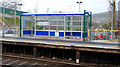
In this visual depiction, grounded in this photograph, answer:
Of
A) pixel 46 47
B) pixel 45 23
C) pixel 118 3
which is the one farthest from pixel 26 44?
pixel 118 3

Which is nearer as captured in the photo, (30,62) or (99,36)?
(30,62)

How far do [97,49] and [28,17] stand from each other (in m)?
8.18

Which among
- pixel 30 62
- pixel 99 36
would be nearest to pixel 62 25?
pixel 99 36

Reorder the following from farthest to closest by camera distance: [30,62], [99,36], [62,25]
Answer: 1. [99,36]
2. [62,25]
3. [30,62]

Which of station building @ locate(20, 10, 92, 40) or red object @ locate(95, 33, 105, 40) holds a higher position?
station building @ locate(20, 10, 92, 40)

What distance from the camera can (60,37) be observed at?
1295 cm

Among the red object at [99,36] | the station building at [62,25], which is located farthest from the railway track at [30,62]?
the red object at [99,36]

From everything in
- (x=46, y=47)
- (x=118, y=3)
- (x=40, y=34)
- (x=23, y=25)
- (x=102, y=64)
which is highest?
(x=118, y=3)

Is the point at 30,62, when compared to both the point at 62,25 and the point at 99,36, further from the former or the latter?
the point at 99,36

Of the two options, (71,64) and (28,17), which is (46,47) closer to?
(71,64)

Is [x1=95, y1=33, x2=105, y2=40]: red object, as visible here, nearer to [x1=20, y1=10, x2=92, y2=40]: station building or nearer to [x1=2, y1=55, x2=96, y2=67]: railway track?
[x1=20, y1=10, x2=92, y2=40]: station building

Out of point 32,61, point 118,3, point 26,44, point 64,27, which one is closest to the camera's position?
point 32,61

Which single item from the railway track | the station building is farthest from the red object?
the railway track

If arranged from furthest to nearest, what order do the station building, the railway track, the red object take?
the red object, the station building, the railway track
